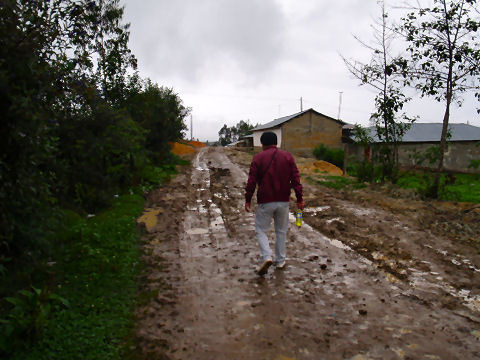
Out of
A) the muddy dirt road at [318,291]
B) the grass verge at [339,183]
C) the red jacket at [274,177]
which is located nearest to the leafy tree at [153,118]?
the grass verge at [339,183]

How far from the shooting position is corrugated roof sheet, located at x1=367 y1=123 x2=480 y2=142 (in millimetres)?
32750

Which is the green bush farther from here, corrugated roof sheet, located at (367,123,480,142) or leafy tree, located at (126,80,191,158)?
leafy tree, located at (126,80,191,158)

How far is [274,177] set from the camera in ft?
16.9

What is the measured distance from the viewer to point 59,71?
20.3 feet

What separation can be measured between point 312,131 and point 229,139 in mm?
84020

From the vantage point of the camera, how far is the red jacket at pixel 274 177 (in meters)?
5.14

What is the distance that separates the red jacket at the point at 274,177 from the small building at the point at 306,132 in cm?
3235

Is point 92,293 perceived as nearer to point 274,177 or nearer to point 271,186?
point 271,186

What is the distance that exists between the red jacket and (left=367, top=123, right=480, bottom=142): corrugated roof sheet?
31.1 meters

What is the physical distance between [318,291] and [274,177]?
1.66 metres

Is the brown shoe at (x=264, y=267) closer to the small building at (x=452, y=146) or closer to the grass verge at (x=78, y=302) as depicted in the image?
the grass verge at (x=78, y=302)

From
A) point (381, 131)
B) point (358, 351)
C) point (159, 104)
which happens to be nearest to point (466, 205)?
point (381, 131)

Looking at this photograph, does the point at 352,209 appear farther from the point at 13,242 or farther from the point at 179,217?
the point at 13,242

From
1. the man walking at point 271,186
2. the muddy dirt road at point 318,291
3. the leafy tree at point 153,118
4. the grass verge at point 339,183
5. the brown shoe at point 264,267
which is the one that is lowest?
the muddy dirt road at point 318,291
